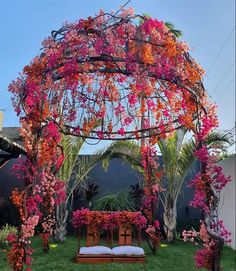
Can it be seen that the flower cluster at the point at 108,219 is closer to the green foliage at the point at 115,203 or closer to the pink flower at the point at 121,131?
the pink flower at the point at 121,131

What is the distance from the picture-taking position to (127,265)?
6.80 meters

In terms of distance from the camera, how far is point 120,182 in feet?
38.2

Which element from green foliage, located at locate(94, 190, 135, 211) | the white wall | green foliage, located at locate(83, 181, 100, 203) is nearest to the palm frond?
green foliage, located at locate(94, 190, 135, 211)

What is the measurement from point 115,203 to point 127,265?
12.0 feet

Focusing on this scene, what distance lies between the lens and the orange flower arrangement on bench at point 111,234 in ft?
23.1

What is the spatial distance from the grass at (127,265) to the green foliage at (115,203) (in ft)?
4.95

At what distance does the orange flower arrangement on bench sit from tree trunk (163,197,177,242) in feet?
6.70

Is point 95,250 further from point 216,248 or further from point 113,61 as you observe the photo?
point 113,61

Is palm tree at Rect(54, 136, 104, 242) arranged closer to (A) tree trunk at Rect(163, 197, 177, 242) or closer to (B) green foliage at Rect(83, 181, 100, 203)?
(B) green foliage at Rect(83, 181, 100, 203)

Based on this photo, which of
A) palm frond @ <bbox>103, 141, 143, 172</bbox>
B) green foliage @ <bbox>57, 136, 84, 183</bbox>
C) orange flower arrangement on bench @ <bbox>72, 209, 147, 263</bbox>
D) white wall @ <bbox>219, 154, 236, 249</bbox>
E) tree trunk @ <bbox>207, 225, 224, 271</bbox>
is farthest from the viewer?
palm frond @ <bbox>103, 141, 143, 172</bbox>

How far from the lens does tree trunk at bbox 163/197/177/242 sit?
984 centimetres

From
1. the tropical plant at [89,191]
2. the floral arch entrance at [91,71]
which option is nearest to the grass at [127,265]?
the tropical plant at [89,191]

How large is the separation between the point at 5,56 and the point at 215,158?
10.4 ft

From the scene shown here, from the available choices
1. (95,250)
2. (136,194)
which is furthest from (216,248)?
(136,194)
